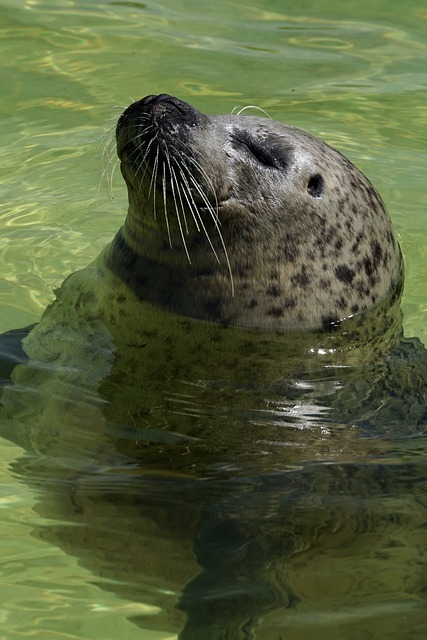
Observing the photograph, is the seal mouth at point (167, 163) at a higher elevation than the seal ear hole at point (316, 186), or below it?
higher

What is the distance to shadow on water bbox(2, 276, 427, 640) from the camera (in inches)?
161

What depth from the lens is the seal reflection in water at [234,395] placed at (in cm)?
426

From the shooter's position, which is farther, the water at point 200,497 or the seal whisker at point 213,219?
the seal whisker at point 213,219

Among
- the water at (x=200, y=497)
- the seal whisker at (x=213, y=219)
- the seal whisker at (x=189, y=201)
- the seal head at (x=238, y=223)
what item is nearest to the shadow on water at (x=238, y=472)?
the water at (x=200, y=497)

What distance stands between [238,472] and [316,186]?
5.71 feet

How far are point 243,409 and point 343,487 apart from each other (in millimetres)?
632

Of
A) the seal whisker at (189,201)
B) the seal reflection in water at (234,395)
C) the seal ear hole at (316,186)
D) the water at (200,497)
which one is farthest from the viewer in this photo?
the seal ear hole at (316,186)

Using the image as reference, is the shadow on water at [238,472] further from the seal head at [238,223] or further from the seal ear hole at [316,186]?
the seal ear hole at [316,186]

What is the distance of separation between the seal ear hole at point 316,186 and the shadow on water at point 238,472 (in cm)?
67

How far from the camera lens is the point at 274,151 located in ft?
18.9

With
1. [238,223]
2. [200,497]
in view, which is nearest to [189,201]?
[238,223]

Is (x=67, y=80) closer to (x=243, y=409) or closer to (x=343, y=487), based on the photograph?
(x=243, y=409)

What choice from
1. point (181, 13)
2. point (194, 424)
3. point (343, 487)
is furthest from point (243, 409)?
point (181, 13)

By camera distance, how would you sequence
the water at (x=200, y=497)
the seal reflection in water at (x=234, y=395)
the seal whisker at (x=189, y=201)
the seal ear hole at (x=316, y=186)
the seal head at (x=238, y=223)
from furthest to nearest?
the seal ear hole at (x=316, y=186)
the seal head at (x=238, y=223)
the seal whisker at (x=189, y=201)
the seal reflection in water at (x=234, y=395)
the water at (x=200, y=497)
